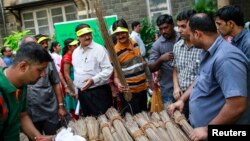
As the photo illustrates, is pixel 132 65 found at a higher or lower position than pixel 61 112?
higher

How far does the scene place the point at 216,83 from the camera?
2.55 metres

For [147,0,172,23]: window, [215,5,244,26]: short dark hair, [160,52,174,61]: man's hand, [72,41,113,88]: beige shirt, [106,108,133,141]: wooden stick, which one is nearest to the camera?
[106,108,133,141]: wooden stick

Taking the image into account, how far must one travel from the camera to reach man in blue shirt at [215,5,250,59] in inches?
130

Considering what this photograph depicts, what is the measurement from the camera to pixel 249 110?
8.95 feet

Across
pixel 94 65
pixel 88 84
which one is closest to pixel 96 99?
pixel 88 84

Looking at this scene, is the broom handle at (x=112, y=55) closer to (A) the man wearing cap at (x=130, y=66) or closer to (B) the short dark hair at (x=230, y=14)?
(A) the man wearing cap at (x=130, y=66)

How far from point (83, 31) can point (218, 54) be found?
8.27 ft

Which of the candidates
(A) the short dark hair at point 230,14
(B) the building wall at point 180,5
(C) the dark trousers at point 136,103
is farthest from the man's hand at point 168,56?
(B) the building wall at point 180,5

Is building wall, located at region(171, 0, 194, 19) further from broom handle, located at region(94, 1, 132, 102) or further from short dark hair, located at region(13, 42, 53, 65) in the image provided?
short dark hair, located at region(13, 42, 53, 65)

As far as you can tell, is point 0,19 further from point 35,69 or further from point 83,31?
point 35,69

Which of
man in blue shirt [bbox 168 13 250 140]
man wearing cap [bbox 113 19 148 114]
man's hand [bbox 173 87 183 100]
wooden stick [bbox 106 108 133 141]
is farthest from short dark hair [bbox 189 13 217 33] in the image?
man wearing cap [bbox 113 19 148 114]

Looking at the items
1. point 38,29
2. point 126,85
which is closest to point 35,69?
point 126,85

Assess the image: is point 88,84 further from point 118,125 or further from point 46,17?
point 46,17

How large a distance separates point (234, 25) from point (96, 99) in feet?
6.65
